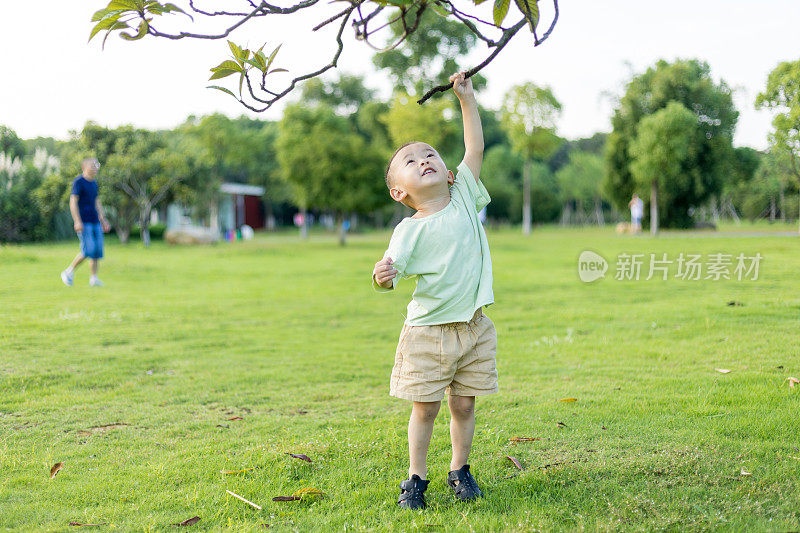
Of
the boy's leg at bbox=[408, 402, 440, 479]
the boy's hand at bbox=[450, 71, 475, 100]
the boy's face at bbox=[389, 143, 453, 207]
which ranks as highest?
the boy's hand at bbox=[450, 71, 475, 100]

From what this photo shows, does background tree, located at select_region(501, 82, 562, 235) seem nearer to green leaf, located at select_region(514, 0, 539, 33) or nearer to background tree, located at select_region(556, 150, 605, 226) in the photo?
background tree, located at select_region(556, 150, 605, 226)

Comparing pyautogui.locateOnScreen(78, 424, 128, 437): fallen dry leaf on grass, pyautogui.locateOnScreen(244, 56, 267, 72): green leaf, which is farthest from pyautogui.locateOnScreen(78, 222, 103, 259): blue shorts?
pyautogui.locateOnScreen(244, 56, 267, 72): green leaf

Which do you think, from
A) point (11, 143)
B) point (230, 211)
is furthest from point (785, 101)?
point (230, 211)

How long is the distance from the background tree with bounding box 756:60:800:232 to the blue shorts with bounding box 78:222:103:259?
10.1 metres

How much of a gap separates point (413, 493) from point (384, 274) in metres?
1.01

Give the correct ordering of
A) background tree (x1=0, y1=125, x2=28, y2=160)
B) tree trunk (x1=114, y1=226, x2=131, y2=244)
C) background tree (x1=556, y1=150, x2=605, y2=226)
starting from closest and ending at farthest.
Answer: tree trunk (x1=114, y1=226, x2=131, y2=244) < background tree (x1=0, y1=125, x2=28, y2=160) < background tree (x1=556, y1=150, x2=605, y2=226)

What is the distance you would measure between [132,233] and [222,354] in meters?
29.9

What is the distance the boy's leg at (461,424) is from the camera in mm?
2945

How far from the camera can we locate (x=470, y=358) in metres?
2.88

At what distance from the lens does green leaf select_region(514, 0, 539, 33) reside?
232 cm

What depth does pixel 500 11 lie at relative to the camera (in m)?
2.37

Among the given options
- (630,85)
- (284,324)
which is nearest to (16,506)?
(284,324)

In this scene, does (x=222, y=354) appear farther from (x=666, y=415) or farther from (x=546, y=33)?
(x=546, y=33)

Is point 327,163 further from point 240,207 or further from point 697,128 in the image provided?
point 240,207
